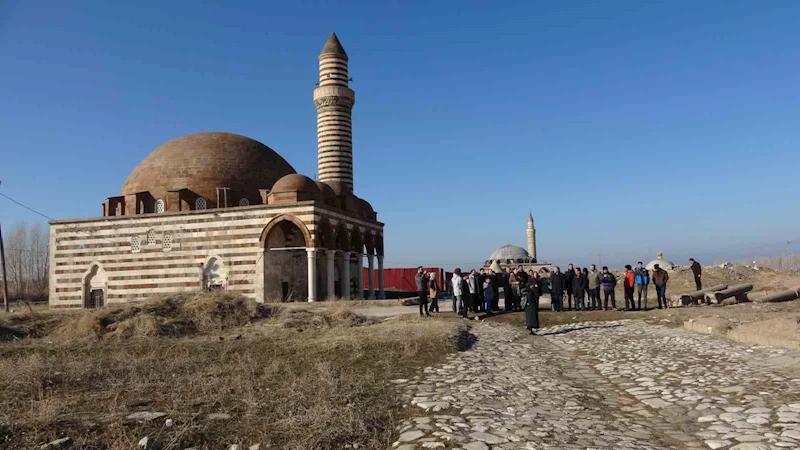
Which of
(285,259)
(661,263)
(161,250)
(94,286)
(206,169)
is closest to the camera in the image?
(161,250)

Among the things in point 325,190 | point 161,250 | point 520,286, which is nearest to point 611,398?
point 520,286

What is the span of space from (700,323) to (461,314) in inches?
238

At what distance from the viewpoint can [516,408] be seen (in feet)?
20.4

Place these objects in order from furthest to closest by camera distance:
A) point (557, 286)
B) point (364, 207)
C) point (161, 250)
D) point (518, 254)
→ point (518, 254), point (364, 207), point (161, 250), point (557, 286)

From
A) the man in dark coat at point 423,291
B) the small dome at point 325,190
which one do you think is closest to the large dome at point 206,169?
the small dome at point 325,190

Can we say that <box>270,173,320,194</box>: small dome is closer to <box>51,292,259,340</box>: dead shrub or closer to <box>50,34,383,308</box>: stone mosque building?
<box>50,34,383,308</box>: stone mosque building

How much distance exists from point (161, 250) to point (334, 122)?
38.6 ft

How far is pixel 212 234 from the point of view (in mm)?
26016

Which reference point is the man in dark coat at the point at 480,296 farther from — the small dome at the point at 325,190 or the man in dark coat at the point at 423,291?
the small dome at the point at 325,190

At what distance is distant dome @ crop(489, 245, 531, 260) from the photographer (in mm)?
69319

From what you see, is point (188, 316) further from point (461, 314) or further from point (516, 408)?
point (516, 408)

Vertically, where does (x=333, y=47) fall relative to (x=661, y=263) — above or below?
above

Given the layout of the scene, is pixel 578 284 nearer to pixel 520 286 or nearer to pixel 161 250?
pixel 520 286

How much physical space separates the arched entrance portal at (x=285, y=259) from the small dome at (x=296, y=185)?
1419 mm
